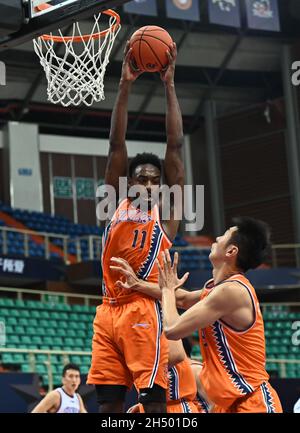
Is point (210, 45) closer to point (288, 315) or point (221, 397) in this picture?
point (288, 315)

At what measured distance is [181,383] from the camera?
20.3ft

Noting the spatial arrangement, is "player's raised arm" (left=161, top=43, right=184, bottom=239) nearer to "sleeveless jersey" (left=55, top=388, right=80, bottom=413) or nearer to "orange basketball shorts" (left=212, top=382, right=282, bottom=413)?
"orange basketball shorts" (left=212, top=382, right=282, bottom=413)

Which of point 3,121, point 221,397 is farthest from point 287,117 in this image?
point 221,397

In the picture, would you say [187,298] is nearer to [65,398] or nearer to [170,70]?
[170,70]

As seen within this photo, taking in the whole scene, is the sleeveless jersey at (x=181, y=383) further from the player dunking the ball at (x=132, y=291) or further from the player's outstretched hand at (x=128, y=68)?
the player's outstretched hand at (x=128, y=68)

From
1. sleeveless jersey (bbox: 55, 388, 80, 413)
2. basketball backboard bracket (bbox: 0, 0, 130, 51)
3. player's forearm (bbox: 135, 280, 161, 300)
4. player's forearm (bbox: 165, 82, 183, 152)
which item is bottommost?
sleeveless jersey (bbox: 55, 388, 80, 413)

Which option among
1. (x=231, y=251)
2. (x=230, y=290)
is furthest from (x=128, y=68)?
(x=230, y=290)

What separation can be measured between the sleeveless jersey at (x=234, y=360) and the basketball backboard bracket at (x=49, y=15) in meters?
2.27

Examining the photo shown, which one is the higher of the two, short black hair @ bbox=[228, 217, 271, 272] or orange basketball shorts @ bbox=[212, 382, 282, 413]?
short black hair @ bbox=[228, 217, 271, 272]

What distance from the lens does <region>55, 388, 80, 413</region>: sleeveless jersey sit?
32.5 feet

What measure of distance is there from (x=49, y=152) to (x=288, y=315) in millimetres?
7840

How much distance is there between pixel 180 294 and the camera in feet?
18.0

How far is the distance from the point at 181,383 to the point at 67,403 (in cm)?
405

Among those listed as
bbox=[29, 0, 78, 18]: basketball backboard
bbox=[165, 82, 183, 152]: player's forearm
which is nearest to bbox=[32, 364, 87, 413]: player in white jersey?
bbox=[29, 0, 78, 18]: basketball backboard
